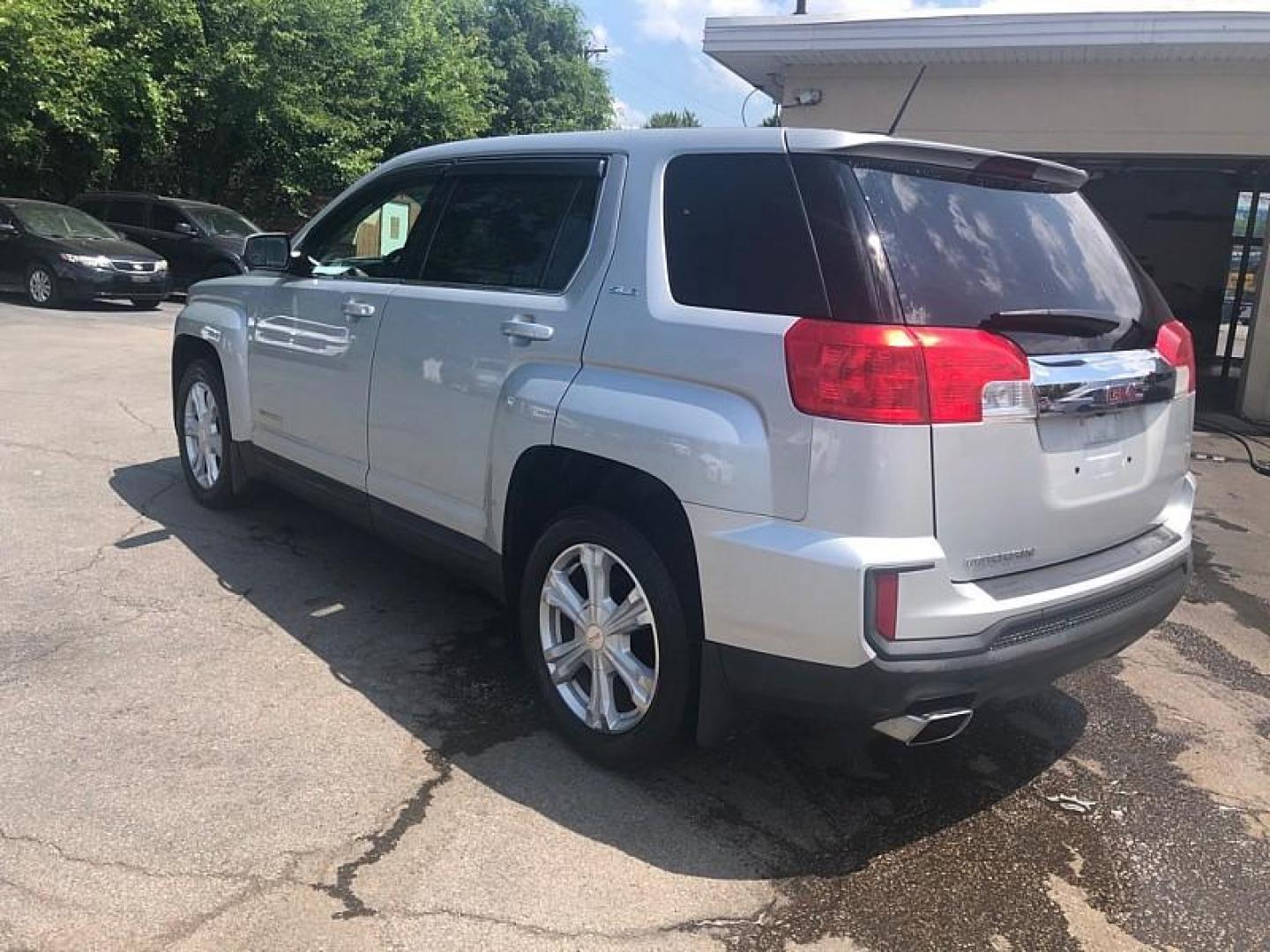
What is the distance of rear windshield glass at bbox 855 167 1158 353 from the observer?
286 cm

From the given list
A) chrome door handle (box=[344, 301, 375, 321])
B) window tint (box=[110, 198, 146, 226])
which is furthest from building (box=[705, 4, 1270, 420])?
window tint (box=[110, 198, 146, 226])

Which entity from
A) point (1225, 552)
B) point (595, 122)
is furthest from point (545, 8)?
point (1225, 552)

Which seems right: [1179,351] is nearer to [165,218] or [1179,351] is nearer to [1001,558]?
[1001,558]

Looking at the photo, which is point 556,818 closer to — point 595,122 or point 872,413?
point 872,413

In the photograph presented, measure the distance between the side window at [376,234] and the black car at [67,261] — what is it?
12281mm

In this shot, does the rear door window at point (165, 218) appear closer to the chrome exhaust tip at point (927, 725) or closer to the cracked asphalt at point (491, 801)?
the cracked asphalt at point (491, 801)

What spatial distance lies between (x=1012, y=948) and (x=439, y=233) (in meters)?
3.21

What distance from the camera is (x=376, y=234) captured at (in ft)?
16.0

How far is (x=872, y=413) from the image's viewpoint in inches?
106

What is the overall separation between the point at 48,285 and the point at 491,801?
1526 cm

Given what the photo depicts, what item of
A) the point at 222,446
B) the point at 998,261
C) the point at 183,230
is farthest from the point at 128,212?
the point at 998,261

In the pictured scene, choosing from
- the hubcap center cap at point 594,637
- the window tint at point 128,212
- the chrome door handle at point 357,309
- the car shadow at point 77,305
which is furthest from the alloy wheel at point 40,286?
the hubcap center cap at point 594,637

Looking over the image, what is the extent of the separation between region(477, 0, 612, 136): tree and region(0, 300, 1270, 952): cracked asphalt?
33696mm

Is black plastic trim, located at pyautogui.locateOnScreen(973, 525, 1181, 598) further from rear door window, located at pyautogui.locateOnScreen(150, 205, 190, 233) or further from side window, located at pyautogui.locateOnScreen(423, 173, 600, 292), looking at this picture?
rear door window, located at pyautogui.locateOnScreen(150, 205, 190, 233)
